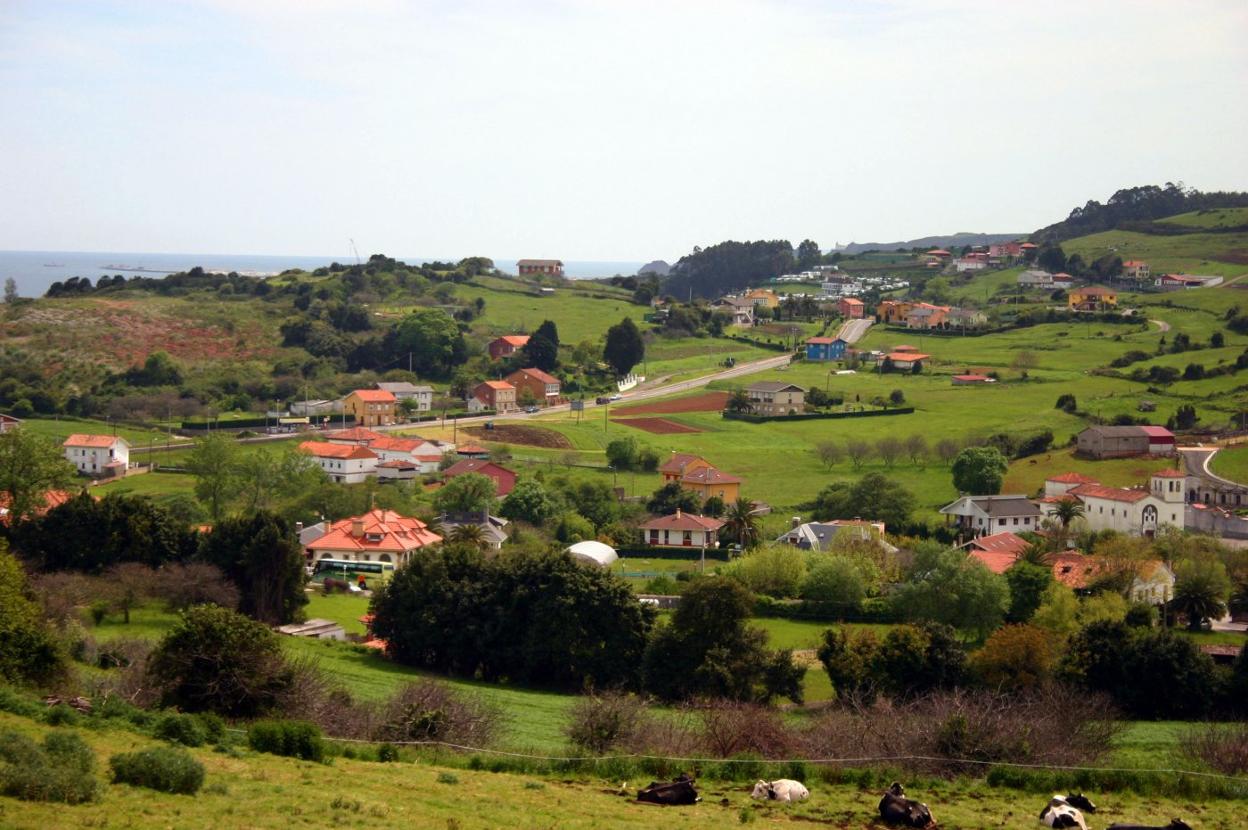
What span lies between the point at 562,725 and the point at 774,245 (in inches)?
5070

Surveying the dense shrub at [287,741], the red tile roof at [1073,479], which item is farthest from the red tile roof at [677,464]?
the dense shrub at [287,741]

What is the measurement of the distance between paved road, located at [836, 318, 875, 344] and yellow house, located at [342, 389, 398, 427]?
30.0m

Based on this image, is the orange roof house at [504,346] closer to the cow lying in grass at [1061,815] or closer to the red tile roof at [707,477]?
the red tile roof at [707,477]

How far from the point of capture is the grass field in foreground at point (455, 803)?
13.4 metres

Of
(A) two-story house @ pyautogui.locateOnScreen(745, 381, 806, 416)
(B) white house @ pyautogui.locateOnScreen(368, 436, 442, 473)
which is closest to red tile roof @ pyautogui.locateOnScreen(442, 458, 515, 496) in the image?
(B) white house @ pyautogui.locateOnScreen(368, 436, 442, 473)

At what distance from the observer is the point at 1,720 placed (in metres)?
16.5

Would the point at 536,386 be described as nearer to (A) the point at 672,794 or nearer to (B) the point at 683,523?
(B) the point at 683,523

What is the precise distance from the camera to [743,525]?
46.6 m

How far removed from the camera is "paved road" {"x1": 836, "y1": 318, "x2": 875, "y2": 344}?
9000cm

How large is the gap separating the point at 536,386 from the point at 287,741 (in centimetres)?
5701

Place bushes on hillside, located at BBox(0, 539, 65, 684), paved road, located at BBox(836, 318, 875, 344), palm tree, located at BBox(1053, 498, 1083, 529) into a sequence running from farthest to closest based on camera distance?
paved road, located at BBox(836, 318, 875, 344) < palm tree, located at BBox(1053, 498, 1083, 529) < bushes on hillside, located at BBox(0, 539, 65, 684)

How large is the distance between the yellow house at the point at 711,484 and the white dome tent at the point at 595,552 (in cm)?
836

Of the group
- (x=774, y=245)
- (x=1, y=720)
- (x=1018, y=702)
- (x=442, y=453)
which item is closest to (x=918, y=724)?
(x=1018, y=702)

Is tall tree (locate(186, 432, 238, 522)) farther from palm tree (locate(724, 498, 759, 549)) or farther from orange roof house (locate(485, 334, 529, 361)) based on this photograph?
orange roof house (locate(485, 334, 529, 361))
